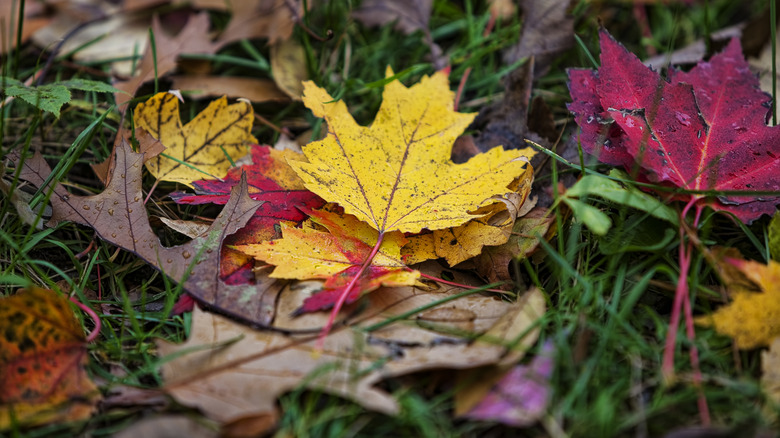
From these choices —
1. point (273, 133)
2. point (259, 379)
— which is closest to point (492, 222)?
point (259, 379)

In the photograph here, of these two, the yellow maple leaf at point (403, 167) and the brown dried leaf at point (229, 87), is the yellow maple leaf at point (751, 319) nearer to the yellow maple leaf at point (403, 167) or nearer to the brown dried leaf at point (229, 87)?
the yellow maple leaf at point (403, 167)

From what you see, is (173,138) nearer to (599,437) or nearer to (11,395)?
(11,395)

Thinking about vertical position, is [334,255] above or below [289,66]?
below

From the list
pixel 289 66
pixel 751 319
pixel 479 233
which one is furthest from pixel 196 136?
pixel 751 319

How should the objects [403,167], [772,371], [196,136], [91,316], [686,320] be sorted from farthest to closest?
[196,136] → [403,167] → [91,316] → [686,320] → [772,371]

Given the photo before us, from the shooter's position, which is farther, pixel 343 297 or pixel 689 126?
pixel 689 126

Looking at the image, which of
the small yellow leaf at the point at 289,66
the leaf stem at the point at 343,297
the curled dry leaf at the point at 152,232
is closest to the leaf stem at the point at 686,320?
the leaf stem at the point at 343,297

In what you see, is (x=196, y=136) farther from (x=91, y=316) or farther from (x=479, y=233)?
(x=479, y=233)

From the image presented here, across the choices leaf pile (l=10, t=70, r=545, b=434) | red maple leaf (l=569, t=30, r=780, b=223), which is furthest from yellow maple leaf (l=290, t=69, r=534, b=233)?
red maple leaf (l=569, t=30, r=780, b=223)
